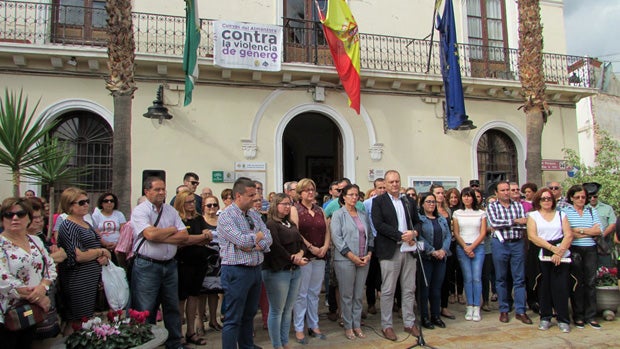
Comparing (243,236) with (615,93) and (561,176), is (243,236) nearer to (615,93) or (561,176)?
(561,176)

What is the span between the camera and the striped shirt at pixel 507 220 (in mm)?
5945

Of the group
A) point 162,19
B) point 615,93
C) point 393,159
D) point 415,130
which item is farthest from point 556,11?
point 162,19

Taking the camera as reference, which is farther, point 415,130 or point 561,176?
point 561,176

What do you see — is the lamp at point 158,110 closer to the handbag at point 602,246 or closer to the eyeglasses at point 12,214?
the eyeglasses at point 12,214

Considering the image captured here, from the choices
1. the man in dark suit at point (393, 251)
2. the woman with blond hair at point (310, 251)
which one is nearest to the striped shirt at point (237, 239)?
the woman with blond hair at point (310, 251)

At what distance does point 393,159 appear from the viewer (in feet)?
38.0

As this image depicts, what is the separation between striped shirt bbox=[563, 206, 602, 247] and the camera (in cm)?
574

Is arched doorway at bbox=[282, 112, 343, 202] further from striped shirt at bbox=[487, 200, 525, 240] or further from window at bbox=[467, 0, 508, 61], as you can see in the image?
striped shirt at bbox=[487, 200, 525, 240]

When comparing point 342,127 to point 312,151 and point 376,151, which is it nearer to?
point 376,151

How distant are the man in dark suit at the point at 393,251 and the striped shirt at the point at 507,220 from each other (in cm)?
136

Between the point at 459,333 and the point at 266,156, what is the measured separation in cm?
652

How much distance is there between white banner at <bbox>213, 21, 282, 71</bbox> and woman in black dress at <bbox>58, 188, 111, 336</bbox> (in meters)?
6.48

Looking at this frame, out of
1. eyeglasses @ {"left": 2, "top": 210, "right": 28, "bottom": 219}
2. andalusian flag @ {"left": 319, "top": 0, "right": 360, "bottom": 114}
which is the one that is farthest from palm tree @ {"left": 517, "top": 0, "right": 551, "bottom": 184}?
eyeglasses @ {"left": 2, "top": 210, "right": 28, "bottom": 219}

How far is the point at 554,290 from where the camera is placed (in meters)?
5.56
